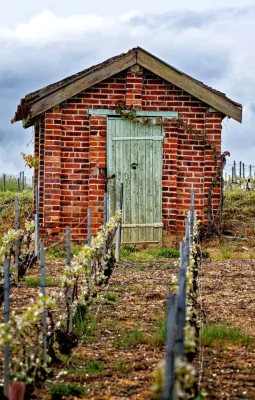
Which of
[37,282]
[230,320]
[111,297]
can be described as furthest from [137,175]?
[230,320]

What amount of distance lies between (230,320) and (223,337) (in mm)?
1147

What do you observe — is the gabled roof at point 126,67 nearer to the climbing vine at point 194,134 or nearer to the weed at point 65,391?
the climbing vine at point 194,134

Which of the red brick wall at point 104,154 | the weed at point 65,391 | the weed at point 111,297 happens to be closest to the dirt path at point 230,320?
the weed at point 65,391

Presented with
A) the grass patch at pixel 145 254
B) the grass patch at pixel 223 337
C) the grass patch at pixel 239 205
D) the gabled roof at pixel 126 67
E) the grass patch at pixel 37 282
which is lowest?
the grass patch at pixel 223 337

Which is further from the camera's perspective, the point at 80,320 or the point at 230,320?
the point at 230,320

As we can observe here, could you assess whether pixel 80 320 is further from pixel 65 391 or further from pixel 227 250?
pixel 227 250

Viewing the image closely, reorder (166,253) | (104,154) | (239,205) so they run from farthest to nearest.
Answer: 1. (239,205)
2. (104,154)
3. (166,253)

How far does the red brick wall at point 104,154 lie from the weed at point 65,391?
8.72 meters

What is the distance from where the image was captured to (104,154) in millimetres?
14156

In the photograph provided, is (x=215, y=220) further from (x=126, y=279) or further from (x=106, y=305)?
(x=106, y=305)

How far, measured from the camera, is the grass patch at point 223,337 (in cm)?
698

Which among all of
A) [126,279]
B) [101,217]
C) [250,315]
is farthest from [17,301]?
[101,217]

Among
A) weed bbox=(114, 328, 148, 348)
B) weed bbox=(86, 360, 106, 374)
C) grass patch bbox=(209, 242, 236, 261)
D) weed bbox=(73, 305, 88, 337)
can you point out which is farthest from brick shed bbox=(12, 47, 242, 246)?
weed bbox=(86, 360, 106, 374)

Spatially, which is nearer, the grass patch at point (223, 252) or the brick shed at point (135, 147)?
the grass patch at point (223, 252)
